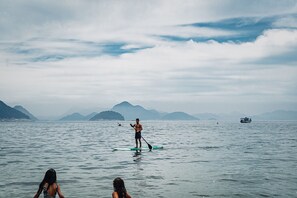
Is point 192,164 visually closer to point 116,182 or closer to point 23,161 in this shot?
point 23,161

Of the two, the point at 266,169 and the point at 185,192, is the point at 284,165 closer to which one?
the point at 266,169

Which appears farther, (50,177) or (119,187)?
(50,177)

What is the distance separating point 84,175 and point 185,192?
6818 mm

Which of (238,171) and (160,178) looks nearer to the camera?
(160,178)

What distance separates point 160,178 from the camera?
18.2 meters

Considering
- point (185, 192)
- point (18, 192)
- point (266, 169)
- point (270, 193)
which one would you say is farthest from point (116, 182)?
point (266, 169)

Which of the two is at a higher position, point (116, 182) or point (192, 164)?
point (116, 182)

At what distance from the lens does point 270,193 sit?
49.1 ft

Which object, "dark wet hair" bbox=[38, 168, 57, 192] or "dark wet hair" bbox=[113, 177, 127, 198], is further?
"dark wet hair" bbox=[38, 168, 57, 192]

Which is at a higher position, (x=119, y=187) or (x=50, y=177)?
(x=50, y=177)

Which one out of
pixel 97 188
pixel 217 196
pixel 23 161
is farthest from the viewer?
pixel 23 161

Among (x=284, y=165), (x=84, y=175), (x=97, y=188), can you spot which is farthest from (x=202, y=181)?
(x=284, y=165)

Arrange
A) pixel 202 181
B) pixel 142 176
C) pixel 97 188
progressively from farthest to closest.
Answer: pixel 142 176 → pixel 202 181 → pixel 97 188

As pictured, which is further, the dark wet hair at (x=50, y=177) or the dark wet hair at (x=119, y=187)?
the dark wet hair at (x=50, y=177)
